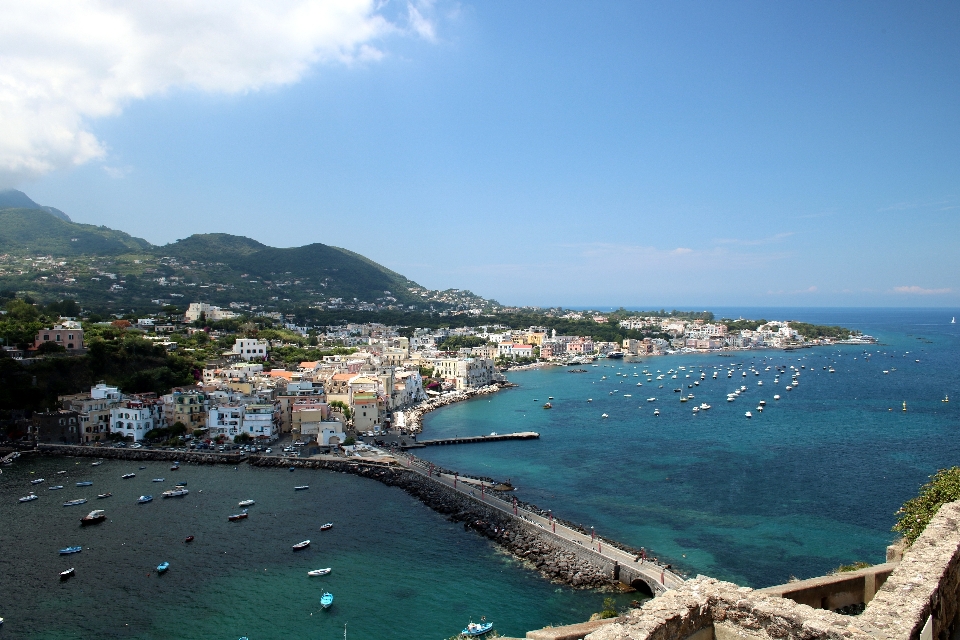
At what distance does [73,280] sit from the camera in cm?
6894

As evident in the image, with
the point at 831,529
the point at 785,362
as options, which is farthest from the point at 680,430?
the point at 785,362

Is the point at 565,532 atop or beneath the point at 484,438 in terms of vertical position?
atop

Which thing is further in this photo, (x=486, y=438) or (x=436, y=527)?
(x=486, y=438)

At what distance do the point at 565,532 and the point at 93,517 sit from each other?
13.0 meters

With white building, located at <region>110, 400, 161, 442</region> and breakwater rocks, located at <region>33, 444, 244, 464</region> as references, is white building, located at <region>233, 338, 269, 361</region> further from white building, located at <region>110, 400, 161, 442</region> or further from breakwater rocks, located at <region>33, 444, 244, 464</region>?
breakwater rocks, located at <region>33, 444, 244, 464</region>

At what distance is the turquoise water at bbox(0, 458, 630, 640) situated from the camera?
11.2 meters

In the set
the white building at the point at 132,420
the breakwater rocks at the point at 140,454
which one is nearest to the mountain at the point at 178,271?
the white building at the point at 132,420

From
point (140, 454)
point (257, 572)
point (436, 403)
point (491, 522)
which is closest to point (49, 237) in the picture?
point (436, 403)

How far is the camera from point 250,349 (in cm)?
4028

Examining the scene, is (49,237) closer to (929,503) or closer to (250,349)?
(250,349)

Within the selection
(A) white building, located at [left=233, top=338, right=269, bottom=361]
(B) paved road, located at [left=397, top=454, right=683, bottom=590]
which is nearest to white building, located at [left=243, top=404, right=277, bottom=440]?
(B) paved road, located at [left=397, top=454, right=683, bottom=590]

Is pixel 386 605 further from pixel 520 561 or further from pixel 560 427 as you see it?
pixel 560 427

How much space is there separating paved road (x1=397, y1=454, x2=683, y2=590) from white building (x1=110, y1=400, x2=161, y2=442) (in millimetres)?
12641

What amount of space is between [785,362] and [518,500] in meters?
51.8
